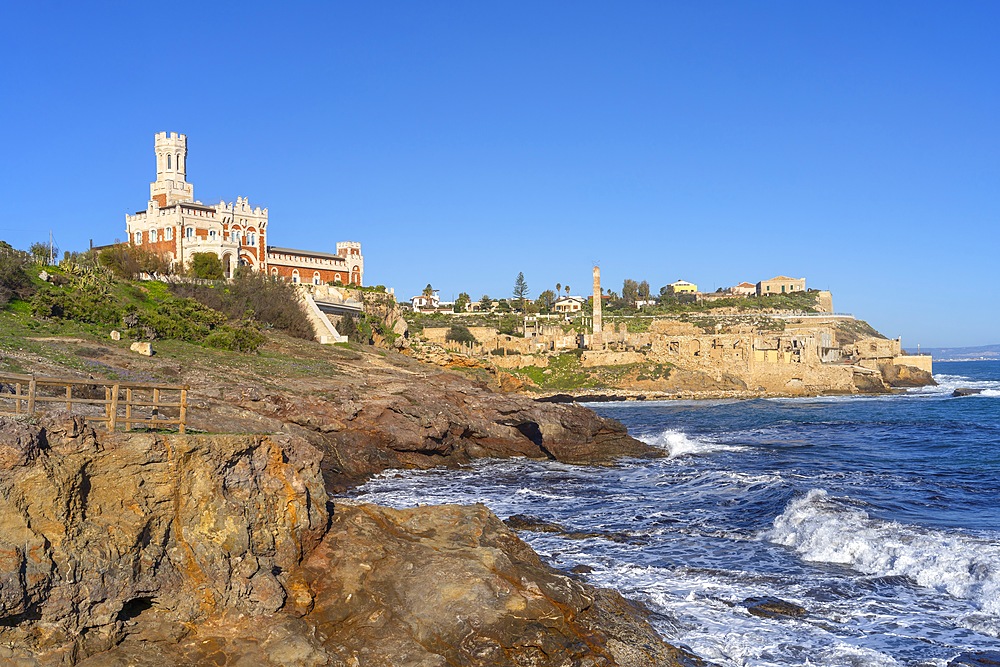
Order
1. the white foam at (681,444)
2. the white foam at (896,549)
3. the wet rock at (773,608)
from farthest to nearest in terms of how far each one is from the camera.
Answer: the white foam at (681,444) → the white foam at (896,549) → the wet rock at (773,608)

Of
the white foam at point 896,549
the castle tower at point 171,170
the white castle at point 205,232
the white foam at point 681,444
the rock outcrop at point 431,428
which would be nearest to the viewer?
the white foam at point 896,549

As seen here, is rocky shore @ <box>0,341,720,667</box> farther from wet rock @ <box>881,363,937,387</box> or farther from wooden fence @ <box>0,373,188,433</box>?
wet rock @ <box>881,363,937,387</box>

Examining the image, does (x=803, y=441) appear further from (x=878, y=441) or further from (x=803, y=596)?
(x=803, y=596)

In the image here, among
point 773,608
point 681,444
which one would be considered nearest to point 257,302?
point 681,444

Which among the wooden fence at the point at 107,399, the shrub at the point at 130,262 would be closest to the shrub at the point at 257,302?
the shrub at the point at 130,262

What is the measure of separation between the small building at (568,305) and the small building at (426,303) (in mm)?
20482

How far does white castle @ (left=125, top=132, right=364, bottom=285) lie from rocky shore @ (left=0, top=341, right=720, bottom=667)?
5585 centimetres

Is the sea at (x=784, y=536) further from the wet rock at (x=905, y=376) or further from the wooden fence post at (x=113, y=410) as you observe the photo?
the wet rock at (x=905, y=376)

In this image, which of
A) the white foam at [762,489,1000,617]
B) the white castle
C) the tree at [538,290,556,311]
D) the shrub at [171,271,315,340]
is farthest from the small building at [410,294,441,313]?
the white foam at [762,489,1000,617]

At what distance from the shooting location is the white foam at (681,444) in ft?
117

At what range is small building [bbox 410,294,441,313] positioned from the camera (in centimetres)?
13338

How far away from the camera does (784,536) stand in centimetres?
1838

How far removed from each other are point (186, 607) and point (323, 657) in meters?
1.89

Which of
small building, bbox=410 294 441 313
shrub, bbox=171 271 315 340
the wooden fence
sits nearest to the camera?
the wooden fence
